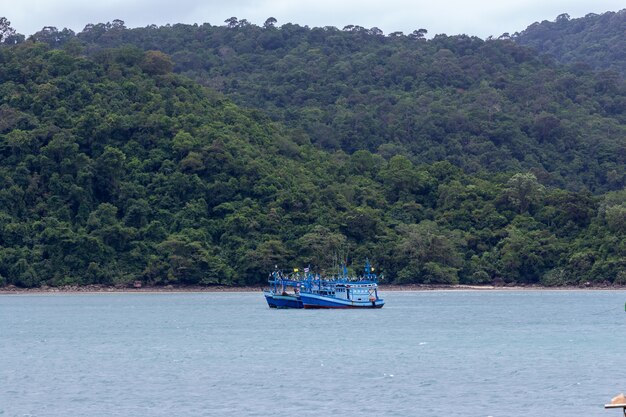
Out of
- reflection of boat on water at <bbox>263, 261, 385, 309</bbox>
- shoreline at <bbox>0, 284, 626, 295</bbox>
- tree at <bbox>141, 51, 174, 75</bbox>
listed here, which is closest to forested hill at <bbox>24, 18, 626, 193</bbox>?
→ tree at <bbox>141, 51, 174, 75</bbox>

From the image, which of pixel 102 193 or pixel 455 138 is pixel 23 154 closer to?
pixel 102 193

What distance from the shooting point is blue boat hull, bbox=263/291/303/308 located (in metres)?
87.7

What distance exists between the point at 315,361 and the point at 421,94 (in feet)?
387

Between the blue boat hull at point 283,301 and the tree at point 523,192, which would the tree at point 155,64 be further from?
the blue boat hull at point 283,301

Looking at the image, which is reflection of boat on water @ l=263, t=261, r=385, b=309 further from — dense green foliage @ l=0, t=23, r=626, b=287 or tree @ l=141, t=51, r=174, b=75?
tree @ l=141, t=51, r=174, b=75

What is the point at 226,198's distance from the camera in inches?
4510

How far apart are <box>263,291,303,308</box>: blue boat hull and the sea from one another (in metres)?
Answer: 0.78

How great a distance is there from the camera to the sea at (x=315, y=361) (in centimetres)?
3959

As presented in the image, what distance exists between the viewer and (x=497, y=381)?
44344 mm

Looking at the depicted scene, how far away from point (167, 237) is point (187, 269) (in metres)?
3.97

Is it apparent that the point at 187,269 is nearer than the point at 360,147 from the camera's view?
Yes

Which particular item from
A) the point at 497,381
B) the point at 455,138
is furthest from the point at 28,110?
the point at 497,381

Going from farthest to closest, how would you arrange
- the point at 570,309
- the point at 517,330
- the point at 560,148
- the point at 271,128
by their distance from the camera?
the point at 560,148 → the point at 271,128 → the point at 570,309 → the point at 517,330

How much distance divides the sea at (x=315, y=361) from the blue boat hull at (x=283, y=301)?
78cm
